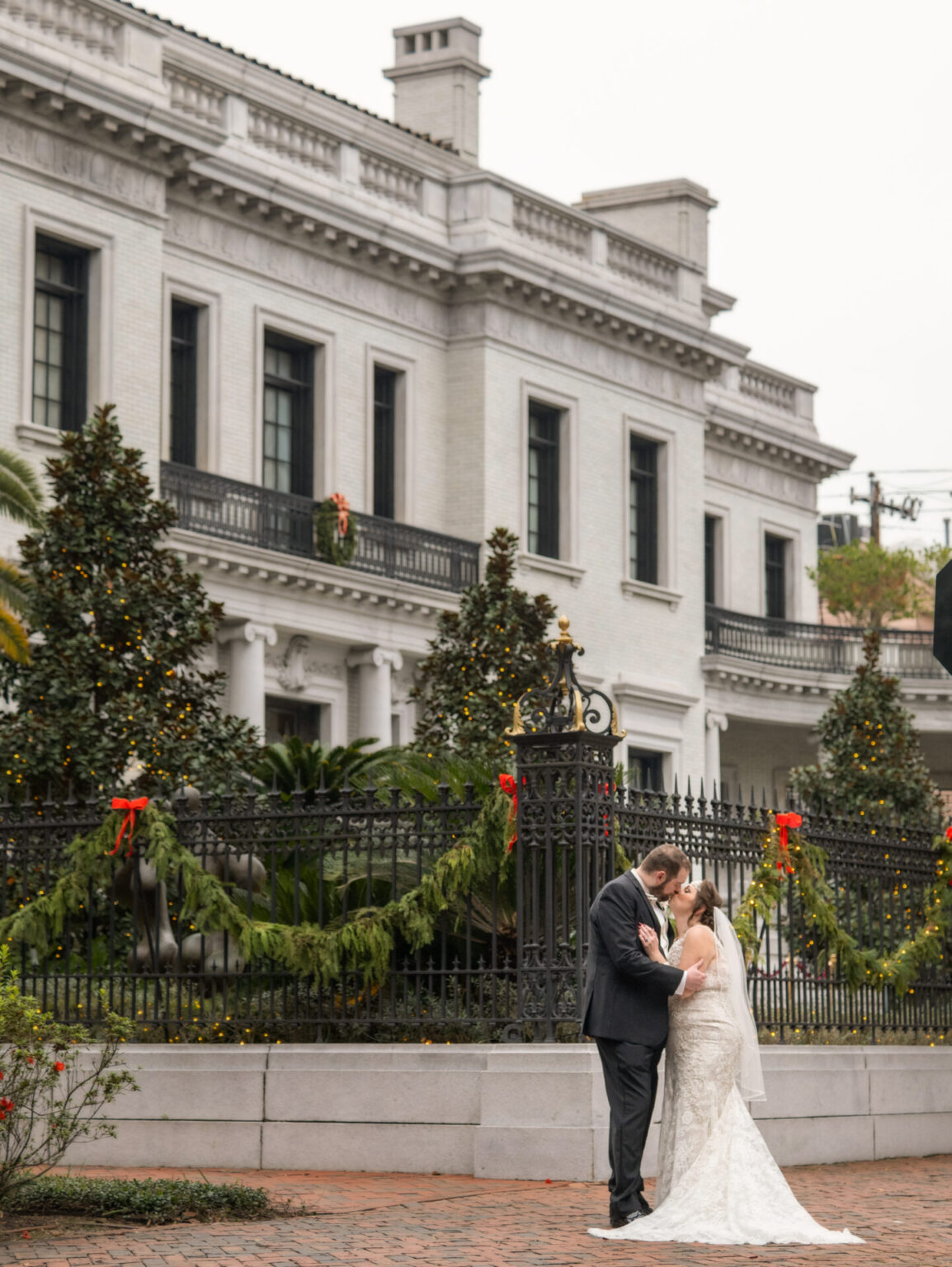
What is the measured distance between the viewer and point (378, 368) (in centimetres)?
3488

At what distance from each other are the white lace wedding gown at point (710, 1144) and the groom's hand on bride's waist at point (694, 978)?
56 mm

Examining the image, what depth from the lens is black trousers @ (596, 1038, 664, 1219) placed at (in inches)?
422

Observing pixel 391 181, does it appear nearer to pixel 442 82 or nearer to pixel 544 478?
pixel 544 478

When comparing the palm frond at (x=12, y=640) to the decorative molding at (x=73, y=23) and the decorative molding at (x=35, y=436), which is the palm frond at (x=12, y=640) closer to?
the decorative molding at (x=35, y=436)

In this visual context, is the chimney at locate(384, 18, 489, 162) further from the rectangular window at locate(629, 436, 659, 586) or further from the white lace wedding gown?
the white lace wedding gown

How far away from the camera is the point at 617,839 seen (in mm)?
13953

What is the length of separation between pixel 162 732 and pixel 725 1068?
31.5 feet

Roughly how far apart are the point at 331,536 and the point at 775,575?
1718 cm

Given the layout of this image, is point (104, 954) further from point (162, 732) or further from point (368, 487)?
point (368, 487)

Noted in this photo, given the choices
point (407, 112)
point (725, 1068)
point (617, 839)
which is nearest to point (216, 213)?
point (407, 112)

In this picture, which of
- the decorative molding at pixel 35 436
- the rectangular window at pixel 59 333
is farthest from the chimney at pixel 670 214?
the decorative molding at pixel 35 436

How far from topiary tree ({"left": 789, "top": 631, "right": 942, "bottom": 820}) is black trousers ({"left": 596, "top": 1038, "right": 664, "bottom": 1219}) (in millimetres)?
22241

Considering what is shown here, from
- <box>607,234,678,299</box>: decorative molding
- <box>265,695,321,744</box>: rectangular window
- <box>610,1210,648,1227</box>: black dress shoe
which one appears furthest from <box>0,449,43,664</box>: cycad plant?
<box>607,234,678,299</box>: decorative molding

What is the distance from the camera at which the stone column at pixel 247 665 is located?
30.5m
